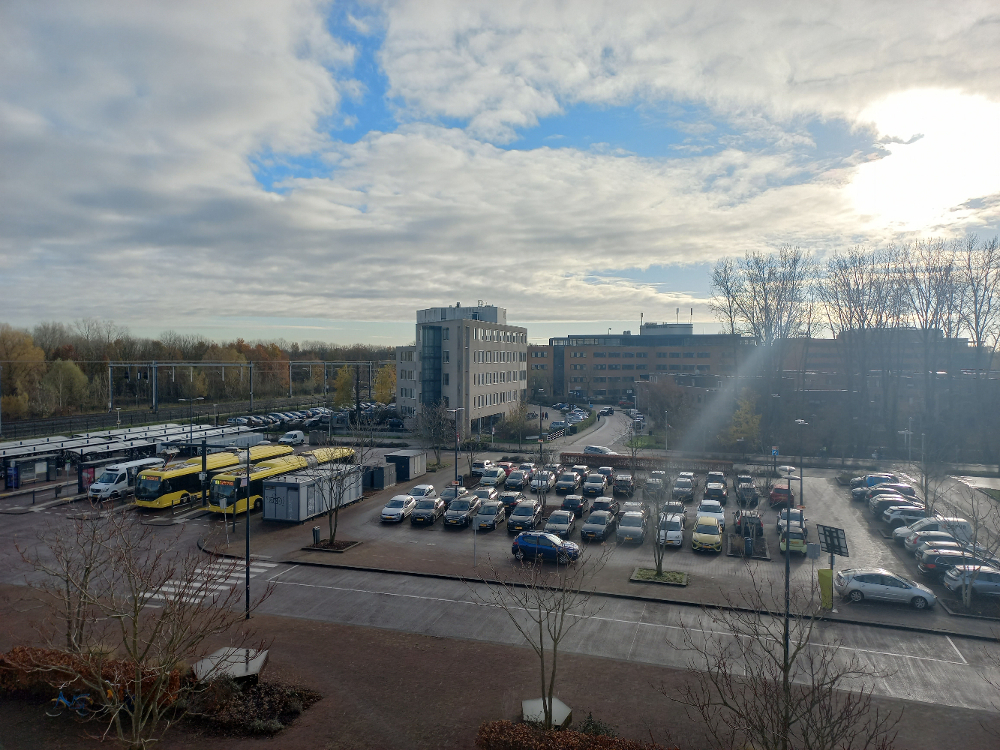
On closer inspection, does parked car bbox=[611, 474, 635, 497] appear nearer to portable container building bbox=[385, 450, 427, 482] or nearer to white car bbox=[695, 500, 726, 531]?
white car bbox=[695, 500, 726, 531]

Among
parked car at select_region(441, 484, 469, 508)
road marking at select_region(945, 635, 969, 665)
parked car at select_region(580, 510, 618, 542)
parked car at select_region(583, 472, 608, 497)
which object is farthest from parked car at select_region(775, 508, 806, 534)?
parked car at select_region(441, 484, 469, 508)

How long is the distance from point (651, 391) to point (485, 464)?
28672 mm

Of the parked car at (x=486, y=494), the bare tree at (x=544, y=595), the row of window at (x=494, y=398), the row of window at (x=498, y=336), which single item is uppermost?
the row of window at (x=498, y=336)

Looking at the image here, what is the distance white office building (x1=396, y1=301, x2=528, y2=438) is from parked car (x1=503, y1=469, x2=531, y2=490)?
62.3ft

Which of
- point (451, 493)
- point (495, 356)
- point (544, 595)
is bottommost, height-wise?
point (451, 493)

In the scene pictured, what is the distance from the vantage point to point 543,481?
105 feet

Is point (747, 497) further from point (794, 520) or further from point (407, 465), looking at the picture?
point (407, 465)

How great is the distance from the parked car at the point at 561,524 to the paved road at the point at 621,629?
19.6 feet

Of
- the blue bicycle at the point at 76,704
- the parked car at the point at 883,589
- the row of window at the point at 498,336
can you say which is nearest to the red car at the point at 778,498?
the parked car at the point at 883,589

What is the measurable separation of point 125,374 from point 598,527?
7726 centimetres

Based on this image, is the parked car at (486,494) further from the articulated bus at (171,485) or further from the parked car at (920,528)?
the parked car at (920,528)

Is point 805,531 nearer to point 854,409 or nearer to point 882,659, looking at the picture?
point 882,659

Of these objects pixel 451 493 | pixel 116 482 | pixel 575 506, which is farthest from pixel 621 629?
pixel 116 482

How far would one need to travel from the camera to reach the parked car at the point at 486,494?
2984cm
